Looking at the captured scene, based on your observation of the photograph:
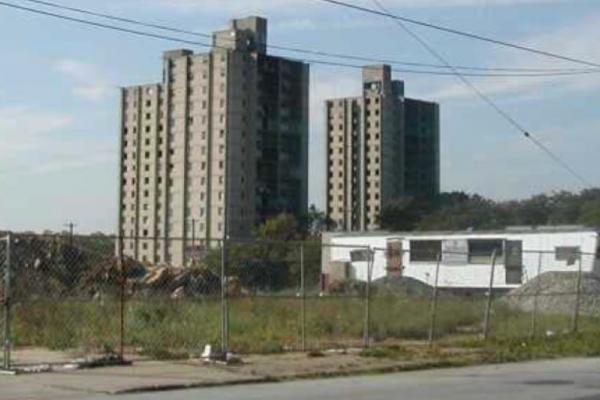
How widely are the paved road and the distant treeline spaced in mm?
89223

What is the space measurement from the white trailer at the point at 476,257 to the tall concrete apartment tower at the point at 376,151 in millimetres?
9349

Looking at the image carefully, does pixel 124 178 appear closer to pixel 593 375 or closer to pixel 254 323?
pixel 254 323

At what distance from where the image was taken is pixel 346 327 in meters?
26.4

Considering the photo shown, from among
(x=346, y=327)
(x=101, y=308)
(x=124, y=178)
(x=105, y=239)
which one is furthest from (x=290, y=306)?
(x=124, y=178)

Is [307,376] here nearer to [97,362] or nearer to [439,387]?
[439,387]

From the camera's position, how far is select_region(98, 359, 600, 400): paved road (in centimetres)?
1448

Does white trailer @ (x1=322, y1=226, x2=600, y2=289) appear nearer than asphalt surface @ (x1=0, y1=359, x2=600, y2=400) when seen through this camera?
No

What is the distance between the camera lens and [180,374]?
17.1 metres

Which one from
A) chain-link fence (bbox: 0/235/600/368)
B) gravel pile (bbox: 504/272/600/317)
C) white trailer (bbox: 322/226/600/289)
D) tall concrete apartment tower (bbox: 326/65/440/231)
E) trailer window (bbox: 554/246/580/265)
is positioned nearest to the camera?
chain-link fence (bbox: 0/235/600/368)

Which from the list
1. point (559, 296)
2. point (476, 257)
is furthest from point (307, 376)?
point (476, 257)

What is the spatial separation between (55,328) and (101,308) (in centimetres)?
97

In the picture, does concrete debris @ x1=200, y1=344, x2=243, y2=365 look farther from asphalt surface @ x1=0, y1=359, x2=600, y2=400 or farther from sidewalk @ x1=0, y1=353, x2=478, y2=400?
asphalt surface @ x1=0, y1=359, x2=600, y2=400

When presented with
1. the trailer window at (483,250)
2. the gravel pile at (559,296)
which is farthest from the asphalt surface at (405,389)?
the trailer window at (483,250)

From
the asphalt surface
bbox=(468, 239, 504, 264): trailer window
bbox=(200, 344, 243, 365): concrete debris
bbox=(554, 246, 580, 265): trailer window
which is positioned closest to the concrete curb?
the asphalt surface
